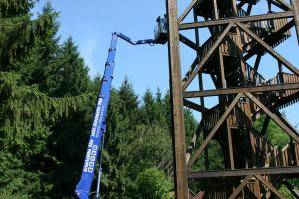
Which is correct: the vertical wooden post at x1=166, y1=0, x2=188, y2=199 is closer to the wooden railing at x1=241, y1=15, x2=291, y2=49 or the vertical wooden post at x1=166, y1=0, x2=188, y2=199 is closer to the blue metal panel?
the wooden railing at x1=241, y1=15, x2=291, y2=49

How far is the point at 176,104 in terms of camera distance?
13.8 m

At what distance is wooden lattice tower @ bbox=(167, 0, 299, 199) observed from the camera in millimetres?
13109

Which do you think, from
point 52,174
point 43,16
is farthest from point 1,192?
point 43,16

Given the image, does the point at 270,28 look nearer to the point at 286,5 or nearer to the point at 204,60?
the point at 286,5

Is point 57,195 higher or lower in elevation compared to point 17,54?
lower

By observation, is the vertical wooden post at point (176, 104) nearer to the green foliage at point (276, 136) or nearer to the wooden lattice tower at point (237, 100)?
the wooden lattice tower at point (237, 100)

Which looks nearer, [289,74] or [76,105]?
[76,105]

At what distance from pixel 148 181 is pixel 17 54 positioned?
70.1 ft

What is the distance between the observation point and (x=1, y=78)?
12656mm

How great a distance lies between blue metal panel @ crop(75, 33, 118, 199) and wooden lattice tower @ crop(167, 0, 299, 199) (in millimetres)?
5440

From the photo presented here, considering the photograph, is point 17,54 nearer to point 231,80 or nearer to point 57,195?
point 231,80

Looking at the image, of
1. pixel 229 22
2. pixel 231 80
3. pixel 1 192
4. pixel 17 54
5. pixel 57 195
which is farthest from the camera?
pixel 57 195

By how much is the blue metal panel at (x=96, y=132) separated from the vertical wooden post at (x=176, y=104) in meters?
6.38

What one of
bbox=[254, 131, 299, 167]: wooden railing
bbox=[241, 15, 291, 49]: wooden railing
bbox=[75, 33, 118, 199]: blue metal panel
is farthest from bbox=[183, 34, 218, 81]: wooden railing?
bbox=[75, 33, 118, 199]: blue metal panel
